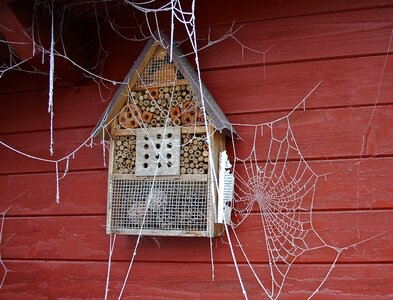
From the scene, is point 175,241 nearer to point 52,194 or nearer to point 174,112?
point 174,112

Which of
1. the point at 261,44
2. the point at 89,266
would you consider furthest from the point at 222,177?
the point at 89,266

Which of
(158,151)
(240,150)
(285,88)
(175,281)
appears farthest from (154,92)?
(175,281)

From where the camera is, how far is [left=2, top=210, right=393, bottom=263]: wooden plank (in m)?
2.06

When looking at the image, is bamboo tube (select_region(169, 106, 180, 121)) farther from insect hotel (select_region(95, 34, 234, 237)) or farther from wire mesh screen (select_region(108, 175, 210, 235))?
wire mesh screen (select_region(108, 175, 210, 235))

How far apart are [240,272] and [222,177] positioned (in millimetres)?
385

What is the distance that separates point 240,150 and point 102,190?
657mm

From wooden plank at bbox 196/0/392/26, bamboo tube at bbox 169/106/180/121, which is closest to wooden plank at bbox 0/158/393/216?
bamboo tube at bbox 169/106/180/121

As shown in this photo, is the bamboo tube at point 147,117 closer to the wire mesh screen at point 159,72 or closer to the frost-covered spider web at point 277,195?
the wire mesh screen at point 159,72

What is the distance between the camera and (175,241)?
2.31 meters

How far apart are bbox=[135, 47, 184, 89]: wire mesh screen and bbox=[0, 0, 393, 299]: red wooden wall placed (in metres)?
0.17

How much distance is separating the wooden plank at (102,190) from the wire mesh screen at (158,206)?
217mm

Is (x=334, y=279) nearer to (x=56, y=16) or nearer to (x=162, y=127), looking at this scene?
(x=162, y=127)

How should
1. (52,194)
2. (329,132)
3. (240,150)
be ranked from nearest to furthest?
(329,132) → (240,150) → (52,194)

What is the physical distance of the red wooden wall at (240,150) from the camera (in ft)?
6.85
